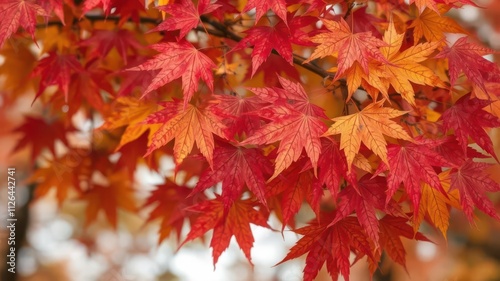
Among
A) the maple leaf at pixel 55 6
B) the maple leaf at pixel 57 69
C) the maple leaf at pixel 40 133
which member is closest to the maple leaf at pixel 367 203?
the maple leaf at pixel 55 6

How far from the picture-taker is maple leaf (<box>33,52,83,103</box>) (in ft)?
6.31

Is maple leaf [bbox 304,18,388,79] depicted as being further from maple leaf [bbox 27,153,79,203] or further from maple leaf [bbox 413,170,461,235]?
maple leaf [bbox 27,153,79,203]

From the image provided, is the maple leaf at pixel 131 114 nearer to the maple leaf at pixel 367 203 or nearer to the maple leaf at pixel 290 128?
the maple leaf at pixel 290 128

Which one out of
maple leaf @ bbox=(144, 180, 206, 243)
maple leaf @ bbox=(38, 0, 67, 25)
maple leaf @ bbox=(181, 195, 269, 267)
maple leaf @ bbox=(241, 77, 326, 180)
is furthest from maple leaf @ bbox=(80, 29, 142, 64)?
maple leaf @ bbox=(241, 77, 326, 180)

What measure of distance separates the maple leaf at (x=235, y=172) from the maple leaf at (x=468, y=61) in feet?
1.60

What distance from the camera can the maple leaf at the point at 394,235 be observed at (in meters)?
1.58

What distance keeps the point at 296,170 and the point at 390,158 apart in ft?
0.75

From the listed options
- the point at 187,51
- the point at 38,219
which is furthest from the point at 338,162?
the point at 38,219

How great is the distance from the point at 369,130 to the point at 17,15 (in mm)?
900

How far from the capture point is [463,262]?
15.2 feet

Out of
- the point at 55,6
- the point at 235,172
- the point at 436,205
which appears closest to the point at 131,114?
the point at 55,6

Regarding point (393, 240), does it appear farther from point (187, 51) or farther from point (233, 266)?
point (233, 266)

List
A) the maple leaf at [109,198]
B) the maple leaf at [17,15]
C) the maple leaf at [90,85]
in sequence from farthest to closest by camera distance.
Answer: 1. the maple leaf at [109,198]
2. the maple leaf at [90,85]
3. the maple leaf at [17,15]

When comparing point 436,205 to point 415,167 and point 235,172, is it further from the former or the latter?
point 235,172
